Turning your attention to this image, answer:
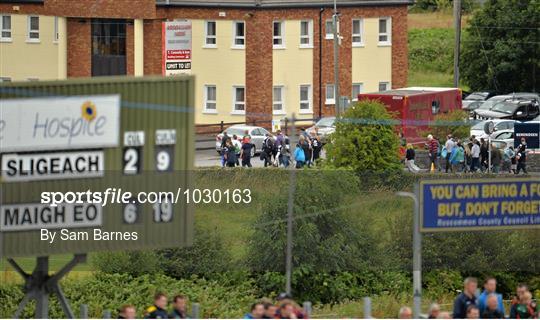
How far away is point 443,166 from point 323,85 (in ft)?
61.8

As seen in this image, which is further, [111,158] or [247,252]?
[247,252]

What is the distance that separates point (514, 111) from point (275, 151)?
20.9m

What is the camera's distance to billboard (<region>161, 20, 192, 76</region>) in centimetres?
6034

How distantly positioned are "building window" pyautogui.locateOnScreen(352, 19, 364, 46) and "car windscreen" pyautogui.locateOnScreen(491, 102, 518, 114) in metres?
6.48

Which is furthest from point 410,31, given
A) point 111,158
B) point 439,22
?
point 111,158

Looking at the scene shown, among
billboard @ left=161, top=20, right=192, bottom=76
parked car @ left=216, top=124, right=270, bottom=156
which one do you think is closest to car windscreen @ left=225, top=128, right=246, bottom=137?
parked car @ left=216, top=124, right=270, bottom=156

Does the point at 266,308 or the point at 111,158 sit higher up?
the point at 111,158

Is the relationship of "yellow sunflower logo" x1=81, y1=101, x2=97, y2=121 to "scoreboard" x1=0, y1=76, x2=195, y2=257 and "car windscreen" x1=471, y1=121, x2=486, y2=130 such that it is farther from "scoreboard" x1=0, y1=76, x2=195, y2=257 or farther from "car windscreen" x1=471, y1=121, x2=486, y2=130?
"car windscreen" x1=471, y1=121, x2=486, y2=130

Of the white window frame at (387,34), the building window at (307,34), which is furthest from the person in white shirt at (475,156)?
the white window frame at (387,34)

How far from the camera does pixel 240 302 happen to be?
3538 centimetres

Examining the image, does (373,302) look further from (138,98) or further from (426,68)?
(426,68)

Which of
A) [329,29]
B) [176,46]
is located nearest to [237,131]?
[176,46]

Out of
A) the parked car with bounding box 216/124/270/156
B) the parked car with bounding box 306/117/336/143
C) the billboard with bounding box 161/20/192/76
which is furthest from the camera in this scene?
the billboard with bounding box 161/20/192/76

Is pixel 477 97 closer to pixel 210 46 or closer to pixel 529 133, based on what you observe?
pixel 210 46
